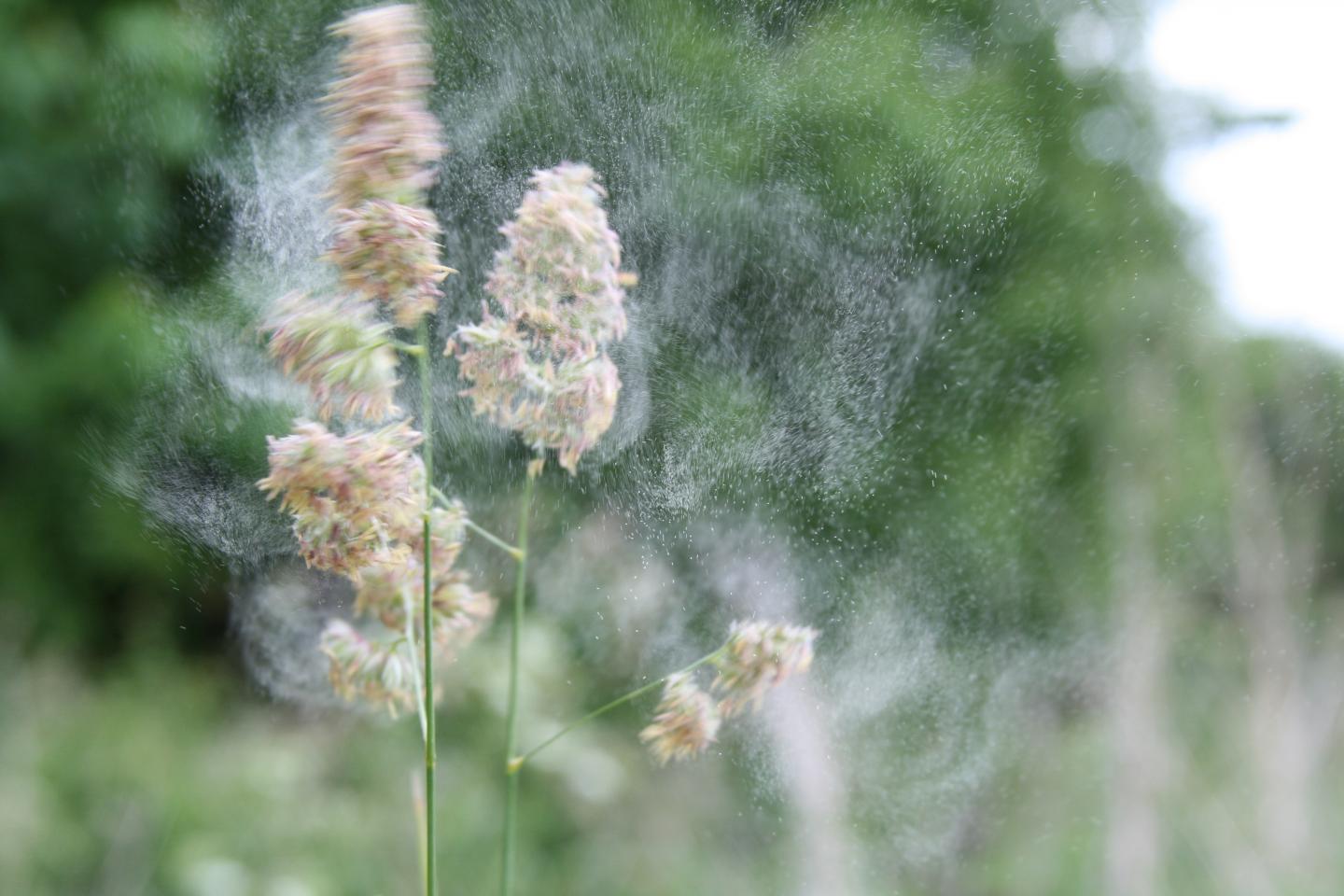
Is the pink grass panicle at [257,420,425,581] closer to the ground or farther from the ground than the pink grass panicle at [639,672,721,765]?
farther from the ground

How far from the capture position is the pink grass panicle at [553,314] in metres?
0.38

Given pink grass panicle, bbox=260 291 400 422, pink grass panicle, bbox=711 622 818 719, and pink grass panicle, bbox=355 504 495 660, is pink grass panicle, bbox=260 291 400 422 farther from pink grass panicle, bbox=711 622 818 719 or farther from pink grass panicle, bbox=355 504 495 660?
pink grass panicle, bbox=711 622 818 719

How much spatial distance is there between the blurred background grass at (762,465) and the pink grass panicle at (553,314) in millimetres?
64

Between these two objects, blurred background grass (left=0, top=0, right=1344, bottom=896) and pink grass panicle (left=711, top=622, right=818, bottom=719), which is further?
blurred background grass (left=0, top=0, right=1344, bottom=896)

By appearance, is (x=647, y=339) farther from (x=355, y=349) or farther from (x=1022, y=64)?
(x=1022, y=64)

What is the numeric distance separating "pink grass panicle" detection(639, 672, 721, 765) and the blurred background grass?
11cm

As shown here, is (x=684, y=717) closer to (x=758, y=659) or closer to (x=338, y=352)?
(x=758, y=659)

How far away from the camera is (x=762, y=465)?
0.53 m

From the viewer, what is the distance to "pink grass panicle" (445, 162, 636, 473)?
0.38m

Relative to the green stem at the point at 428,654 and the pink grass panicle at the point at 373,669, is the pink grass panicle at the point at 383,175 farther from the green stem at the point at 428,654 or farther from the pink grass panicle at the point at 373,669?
the pink grass panicle at the point at 373,669

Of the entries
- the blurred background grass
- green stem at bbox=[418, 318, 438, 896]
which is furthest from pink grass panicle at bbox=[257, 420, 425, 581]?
the blurred background grass

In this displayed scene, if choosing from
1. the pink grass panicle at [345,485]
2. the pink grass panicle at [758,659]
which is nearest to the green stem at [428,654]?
the pink grass panicle at [345,485]

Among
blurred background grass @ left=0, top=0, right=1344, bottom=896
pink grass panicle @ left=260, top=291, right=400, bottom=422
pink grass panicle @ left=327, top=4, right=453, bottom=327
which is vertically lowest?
blurred background grass @ left=0, top=0, right=1344, bottom=896

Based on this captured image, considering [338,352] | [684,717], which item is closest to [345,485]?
[338,352]
